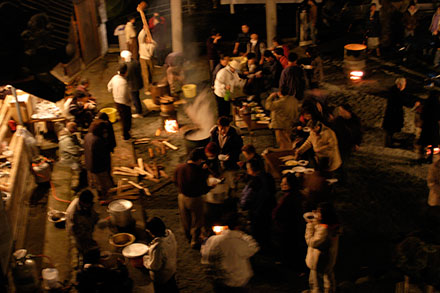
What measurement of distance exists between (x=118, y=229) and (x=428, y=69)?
12.9m

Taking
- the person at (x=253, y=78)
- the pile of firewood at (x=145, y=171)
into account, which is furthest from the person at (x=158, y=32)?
the pile of firewood at (x=145, y=171)

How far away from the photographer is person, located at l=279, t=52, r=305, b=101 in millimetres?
13359

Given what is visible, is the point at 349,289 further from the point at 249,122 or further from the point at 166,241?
the point at 249,122

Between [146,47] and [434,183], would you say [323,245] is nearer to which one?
[434,183]

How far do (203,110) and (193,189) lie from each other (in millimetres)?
6540

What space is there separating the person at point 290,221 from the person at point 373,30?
12.2 metres

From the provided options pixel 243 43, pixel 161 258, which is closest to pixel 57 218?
pixel 161 258

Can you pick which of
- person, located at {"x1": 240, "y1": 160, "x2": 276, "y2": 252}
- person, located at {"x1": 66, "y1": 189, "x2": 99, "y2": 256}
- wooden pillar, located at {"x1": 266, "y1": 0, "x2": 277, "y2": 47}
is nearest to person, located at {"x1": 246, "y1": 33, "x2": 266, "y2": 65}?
wooden pillar, located at {"x1": 266, "y1": 0, "x2": 277, "y2": 47}

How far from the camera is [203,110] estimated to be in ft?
51.6

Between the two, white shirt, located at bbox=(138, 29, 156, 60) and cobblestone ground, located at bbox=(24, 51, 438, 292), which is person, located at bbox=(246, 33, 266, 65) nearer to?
cobblestone ground, located at bbox=(24, 51, 438, 292)

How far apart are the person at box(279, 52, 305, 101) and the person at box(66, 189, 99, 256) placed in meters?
6.39

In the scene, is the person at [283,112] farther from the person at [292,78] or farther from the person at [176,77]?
the person at [176,77]

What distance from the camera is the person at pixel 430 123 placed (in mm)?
11992

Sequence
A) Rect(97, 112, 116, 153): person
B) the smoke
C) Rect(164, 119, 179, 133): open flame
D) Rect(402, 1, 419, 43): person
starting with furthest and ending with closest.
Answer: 1. Rect(402, 1, 419, 43): person
2. the smoke
3. Rect(164, 119, 179, 133): open flame
4. Rect(97, 112, 116, 153): person
